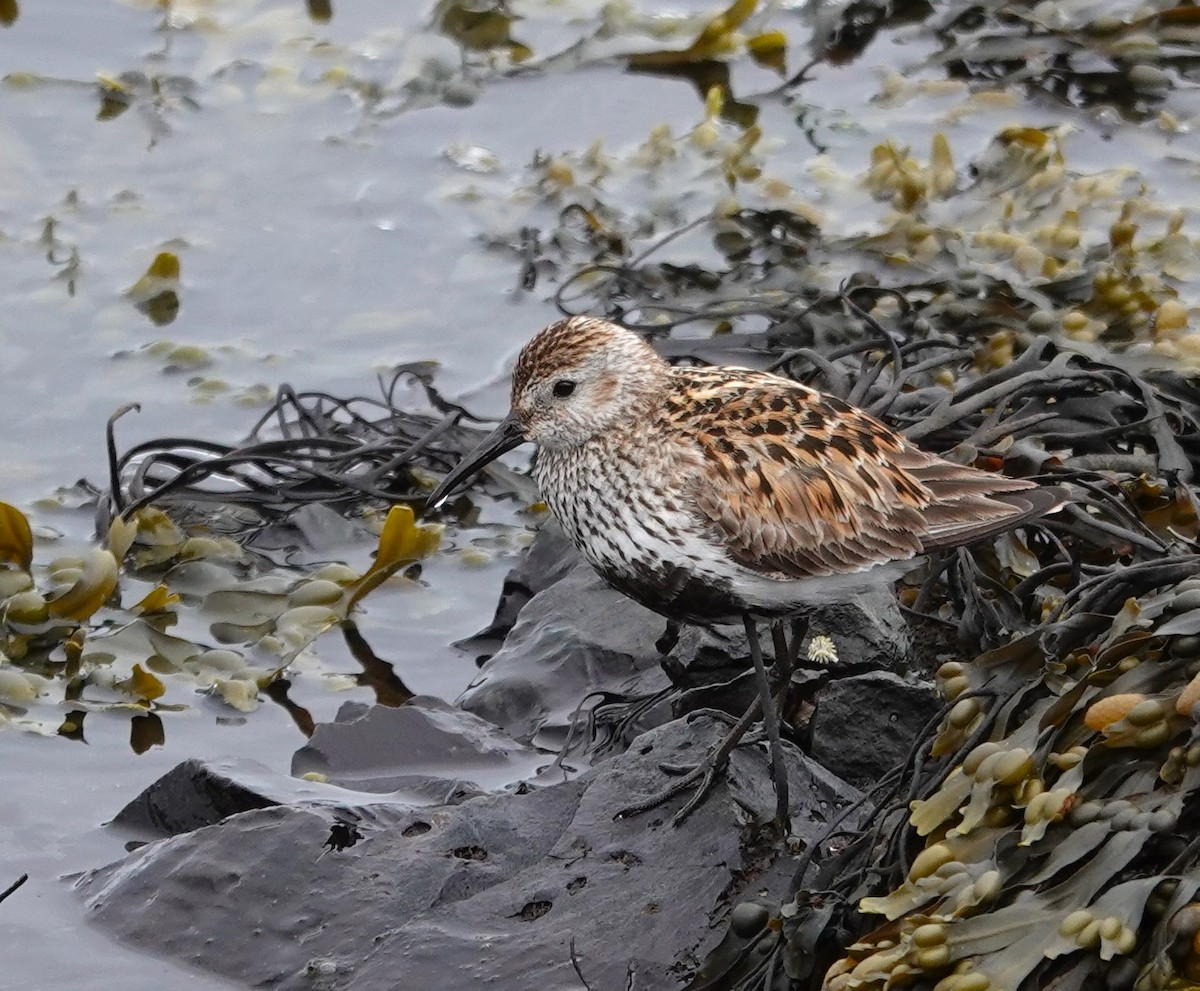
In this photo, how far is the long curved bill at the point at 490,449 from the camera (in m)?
5.14

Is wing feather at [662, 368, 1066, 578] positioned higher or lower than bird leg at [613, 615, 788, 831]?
higher

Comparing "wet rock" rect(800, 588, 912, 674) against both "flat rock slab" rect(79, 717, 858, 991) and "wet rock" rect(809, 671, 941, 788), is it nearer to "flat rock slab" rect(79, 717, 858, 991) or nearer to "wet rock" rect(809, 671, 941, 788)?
"wet rock" rect(809, 671, 941, 788)

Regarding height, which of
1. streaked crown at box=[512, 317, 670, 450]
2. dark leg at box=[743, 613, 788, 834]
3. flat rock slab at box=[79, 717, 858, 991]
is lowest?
flat rock slab at box=[79, 717, 858, 991]

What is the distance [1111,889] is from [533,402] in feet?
7.62

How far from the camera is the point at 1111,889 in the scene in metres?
3.28

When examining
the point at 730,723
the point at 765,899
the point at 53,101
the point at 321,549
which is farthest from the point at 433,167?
the point at 765,899

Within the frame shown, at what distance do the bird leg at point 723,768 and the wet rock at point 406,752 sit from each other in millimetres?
781

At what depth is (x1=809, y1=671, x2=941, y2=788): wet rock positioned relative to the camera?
16.0ft

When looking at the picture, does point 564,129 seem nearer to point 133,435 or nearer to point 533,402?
point 133,435

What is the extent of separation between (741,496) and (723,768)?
705 millimetres

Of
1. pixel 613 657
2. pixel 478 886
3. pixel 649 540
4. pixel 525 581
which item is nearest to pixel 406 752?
pixel 613 657

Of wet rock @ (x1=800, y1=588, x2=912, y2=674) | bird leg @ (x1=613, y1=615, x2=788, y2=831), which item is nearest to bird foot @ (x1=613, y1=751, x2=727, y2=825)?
bird leg @ (x1=613, y1=615, x2=788, y2=831)

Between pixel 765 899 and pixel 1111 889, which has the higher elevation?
pixel 1111 889

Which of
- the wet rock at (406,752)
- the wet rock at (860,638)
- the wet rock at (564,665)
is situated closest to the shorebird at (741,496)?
the wet rock at (860,638)
